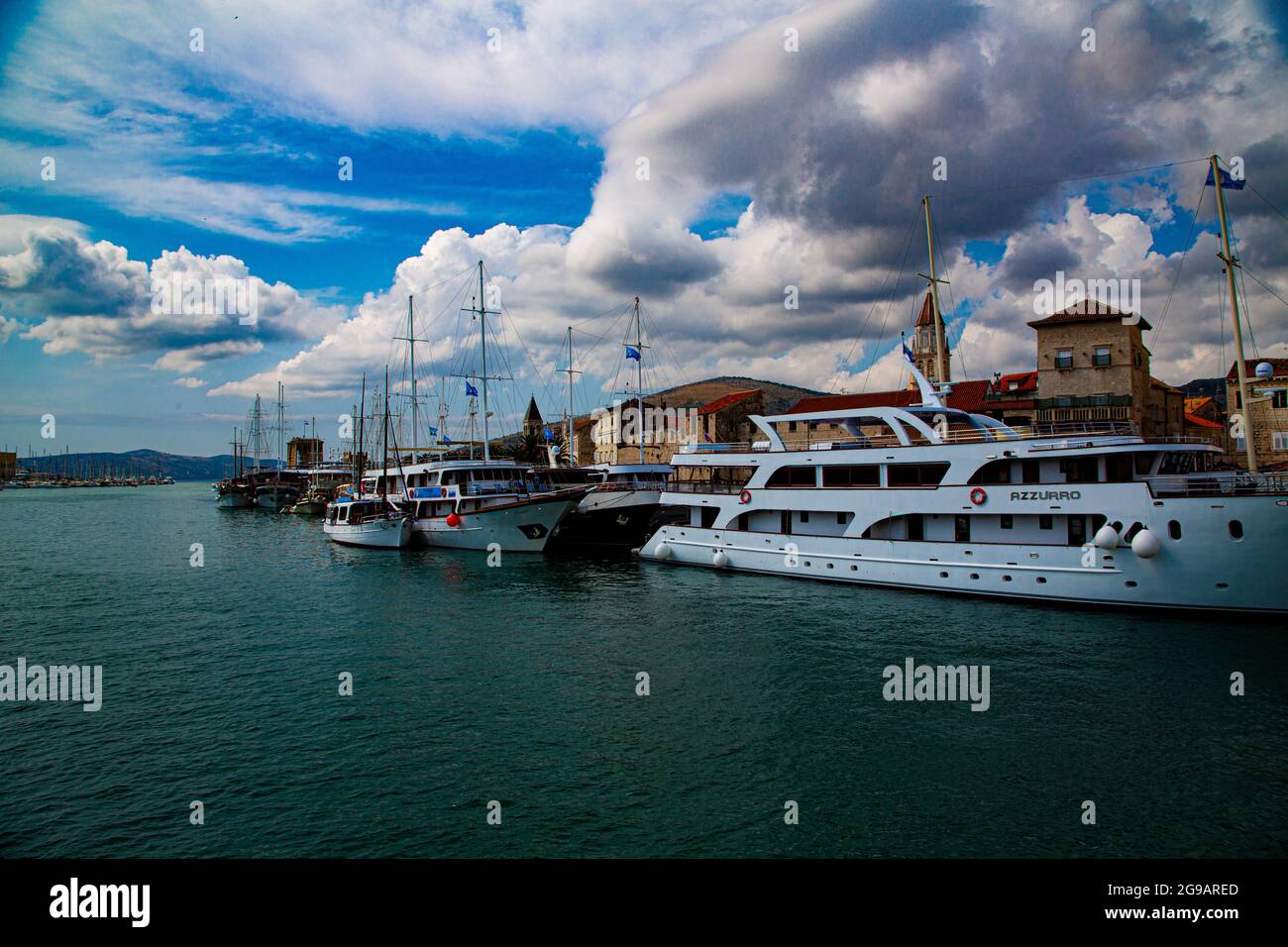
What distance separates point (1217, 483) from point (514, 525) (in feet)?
111

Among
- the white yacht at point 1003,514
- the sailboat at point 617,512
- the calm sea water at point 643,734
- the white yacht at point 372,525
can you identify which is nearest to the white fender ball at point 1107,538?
the white yacht at point 1003,514

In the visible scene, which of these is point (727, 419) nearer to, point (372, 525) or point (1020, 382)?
point (1020, 382)

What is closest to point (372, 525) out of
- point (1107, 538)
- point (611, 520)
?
point (611, 520)

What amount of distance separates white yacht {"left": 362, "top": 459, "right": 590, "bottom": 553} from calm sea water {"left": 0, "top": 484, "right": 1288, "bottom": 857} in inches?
624

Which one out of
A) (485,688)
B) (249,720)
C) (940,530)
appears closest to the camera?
(249,720)

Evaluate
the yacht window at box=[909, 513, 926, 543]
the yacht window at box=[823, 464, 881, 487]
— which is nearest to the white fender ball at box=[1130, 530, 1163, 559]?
the yacht window at box=[909, 513, 926, 543]

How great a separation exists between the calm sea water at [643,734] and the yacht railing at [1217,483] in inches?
165

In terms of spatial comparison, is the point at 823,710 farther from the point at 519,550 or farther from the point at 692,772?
the point at 519,550

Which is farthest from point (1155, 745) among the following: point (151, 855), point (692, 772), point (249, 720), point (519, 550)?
point (519, 550)

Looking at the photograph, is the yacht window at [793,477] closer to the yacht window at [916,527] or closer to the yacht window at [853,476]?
the yacht window at [853,476]

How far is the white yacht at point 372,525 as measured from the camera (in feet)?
151

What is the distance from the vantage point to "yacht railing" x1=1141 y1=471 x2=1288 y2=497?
21.6 m
